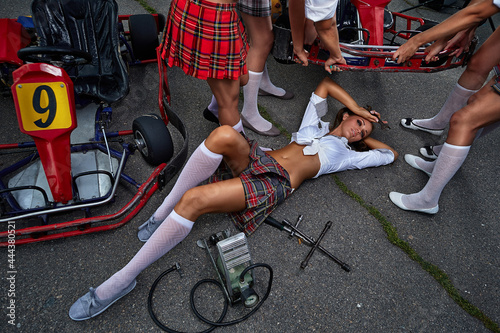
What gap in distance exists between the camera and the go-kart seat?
2.70 meters

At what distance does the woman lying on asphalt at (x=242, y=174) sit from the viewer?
6.01ft

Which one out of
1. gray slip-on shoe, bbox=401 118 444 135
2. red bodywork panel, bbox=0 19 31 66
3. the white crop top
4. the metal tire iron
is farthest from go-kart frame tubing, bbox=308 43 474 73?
red bodywork panel, bbox=0 19 31 66

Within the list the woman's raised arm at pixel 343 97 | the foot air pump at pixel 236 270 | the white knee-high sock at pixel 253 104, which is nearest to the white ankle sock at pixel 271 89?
the white knee-high sock at pixel 253 104

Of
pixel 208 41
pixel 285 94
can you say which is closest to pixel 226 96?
pixel 208 41

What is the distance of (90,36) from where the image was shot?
9.41ft

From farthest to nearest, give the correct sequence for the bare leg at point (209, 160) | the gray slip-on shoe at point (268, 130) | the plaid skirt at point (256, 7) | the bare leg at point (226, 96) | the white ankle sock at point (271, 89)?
the white ankle sock at point (271, 89), the gray slip-on shoe at point (268, 130), the plaid skirt at point (256, 7), the bare leg at point (226, 96), the bare leg at point (209, 160)

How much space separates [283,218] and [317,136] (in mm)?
658

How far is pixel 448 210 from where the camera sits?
2.64 metres

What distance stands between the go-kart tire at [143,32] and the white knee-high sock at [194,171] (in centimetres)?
176

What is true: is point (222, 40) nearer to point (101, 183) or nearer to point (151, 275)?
point (101, 183)

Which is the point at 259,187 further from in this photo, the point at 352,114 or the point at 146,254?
the point at 352,114

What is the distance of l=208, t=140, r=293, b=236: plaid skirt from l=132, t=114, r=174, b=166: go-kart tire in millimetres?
410

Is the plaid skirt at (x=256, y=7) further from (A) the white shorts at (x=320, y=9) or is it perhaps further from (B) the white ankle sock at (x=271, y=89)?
(B) the white ankle sock at (x=271, y=89)

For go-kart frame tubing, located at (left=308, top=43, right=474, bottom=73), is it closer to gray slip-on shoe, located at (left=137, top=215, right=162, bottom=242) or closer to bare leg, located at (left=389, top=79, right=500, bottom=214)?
bare leg, located at (left=389, top=79, right=500, bottom=214)
